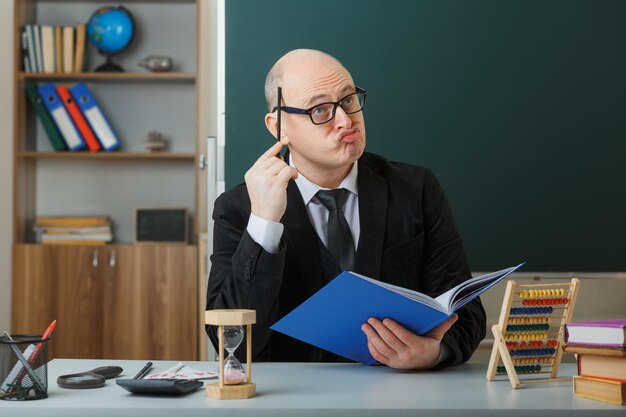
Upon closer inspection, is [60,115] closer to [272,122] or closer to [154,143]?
[154,143]

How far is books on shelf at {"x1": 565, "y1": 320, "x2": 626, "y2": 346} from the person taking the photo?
131 cm

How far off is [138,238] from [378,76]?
2.33 meters

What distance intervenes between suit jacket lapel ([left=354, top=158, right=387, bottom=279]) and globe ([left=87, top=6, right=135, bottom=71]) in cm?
311

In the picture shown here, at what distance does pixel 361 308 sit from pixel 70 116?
370 cm

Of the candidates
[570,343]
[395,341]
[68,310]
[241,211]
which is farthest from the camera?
[68,310]

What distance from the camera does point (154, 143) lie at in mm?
4793

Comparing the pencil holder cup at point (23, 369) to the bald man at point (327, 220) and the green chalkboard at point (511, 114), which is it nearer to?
the bald man at point (327, 220)

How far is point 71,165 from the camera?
498cm

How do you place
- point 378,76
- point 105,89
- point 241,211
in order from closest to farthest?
point 241,211 → point 378,76 → point 105,89

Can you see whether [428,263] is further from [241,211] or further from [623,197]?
[623,197]

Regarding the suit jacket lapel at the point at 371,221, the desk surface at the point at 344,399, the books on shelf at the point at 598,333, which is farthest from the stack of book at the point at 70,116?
the books on shelf at the point at 598,333

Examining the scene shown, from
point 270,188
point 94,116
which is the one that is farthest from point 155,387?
point 94,116

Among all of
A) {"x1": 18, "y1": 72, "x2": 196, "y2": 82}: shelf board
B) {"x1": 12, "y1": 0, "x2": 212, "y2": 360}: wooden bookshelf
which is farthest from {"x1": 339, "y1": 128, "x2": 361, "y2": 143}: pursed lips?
{"x1": 18, "y1": 72, "x2": 196, "y2": 82}: shelf board

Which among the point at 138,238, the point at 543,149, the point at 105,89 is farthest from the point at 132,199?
the point at 543,149
